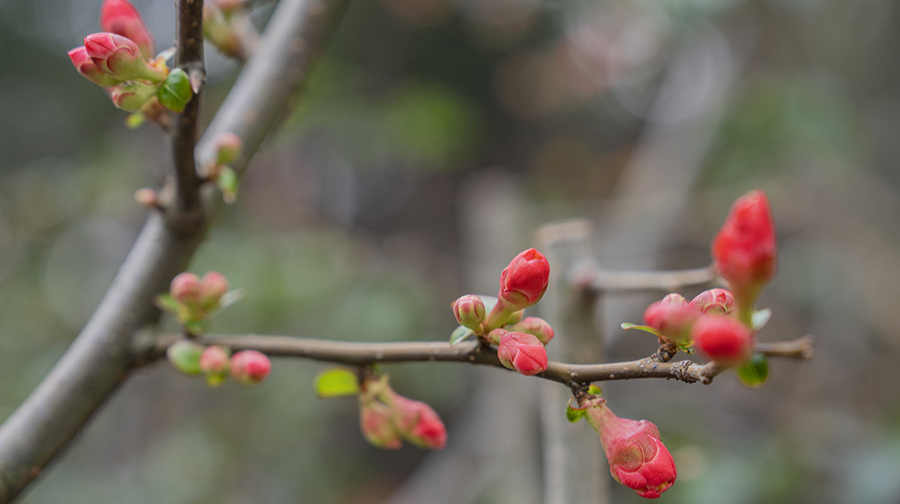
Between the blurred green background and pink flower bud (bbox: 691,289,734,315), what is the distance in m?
0.69

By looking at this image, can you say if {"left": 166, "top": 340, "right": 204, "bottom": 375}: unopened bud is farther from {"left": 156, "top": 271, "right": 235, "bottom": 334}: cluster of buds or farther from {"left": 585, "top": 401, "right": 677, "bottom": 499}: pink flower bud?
{"left": 585, "top": 401, "right": 677, "bottom": 499}: pink flower bud

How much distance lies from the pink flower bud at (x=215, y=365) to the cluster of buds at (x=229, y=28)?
0.28 metres

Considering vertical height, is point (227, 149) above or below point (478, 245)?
Answer: above

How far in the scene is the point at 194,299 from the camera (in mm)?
333

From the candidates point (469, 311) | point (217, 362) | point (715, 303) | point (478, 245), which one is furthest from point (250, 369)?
point (478, 245)

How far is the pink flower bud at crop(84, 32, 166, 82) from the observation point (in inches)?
10.2

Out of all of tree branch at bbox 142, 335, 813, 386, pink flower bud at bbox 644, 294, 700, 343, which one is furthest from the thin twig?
pink flower bud at bbox 644, 294, 700, 343

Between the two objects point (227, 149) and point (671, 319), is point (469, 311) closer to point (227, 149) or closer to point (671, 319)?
point (671, 319)

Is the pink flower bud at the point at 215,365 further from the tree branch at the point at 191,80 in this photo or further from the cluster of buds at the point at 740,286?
the cluster of buds at the point at 740,286

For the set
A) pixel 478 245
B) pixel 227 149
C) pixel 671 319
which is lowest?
pixel 478 245

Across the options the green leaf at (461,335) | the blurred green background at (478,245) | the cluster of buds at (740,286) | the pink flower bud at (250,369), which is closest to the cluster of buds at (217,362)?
the pink flower bud at (250,369)

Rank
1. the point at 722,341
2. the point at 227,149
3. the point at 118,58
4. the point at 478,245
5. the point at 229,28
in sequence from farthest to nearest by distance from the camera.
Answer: the point at 478,245 < the point at 229,28 < the point at 227,149 < the point at 118,58 < the point at 722,341

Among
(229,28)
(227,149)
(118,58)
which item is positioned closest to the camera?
(118,58)

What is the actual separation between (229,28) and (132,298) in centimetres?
25
